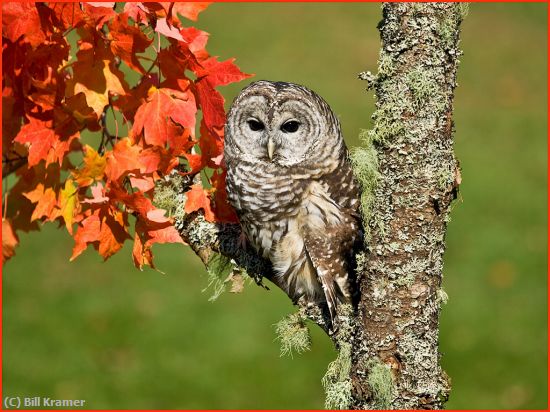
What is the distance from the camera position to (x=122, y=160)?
7.79 feet

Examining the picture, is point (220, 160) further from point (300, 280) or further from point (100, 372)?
point (100, 372)

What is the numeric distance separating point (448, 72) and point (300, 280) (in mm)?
1159

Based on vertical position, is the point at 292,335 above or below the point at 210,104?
below

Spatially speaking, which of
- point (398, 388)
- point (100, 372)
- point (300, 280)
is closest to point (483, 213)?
point (100, 372)

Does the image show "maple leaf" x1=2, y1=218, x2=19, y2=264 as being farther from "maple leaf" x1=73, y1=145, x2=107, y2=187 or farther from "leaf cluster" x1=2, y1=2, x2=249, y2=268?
"maple leaf" x1=73, y1=145, x2=107, y2=187

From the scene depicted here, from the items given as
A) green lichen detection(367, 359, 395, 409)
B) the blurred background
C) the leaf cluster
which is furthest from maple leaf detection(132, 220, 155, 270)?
the blurred background

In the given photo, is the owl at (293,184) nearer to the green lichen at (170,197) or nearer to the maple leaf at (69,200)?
the green lichen at (170,197)

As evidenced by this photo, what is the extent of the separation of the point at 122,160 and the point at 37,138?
265 mm

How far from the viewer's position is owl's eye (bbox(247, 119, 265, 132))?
289cm

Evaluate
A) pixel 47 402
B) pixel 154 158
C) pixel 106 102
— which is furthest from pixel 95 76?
pixel 47 402

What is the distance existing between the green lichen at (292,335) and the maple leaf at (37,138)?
3.16ft

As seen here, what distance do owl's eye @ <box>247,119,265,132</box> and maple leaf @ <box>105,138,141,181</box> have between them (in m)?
0.62

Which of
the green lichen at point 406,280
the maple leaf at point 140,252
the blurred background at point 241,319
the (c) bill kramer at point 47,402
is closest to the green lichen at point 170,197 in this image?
the maple leaf at point 140,252

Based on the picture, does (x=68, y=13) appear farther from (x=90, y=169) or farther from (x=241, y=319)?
(x=241, y=319)
